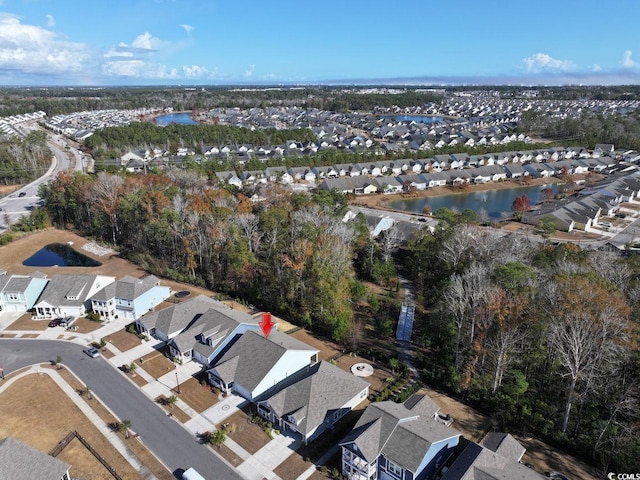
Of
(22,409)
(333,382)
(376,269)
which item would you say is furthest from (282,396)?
(376,269)

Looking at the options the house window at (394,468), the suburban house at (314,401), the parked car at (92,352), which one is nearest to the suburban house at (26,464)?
the suburban house at (314,401)

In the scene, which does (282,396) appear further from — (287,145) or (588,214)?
(287,145)

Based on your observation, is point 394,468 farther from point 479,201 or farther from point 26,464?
point 479,201

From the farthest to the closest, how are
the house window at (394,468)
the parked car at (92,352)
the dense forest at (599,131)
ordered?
the dense forest at (599,131) → the parked car at (92,352) → the house window at (394,468)

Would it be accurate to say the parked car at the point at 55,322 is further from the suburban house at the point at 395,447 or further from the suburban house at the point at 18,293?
the suburban house at the point at 395,447

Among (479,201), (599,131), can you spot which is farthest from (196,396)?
(599,131)

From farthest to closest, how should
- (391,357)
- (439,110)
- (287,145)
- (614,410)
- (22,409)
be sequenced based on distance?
(439,110), (287,145), (391,357), (22,409), (614,410)

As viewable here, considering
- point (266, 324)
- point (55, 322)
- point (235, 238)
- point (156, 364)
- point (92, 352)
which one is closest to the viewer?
point (156, 364)
